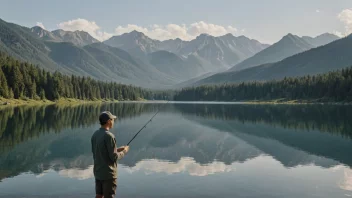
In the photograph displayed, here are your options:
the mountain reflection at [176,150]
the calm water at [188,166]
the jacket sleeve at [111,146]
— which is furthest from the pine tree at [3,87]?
the jacket sleeve at [111,146]

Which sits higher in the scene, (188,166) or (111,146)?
(111,146)

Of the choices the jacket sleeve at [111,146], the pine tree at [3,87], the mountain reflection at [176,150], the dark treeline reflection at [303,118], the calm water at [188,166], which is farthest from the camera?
the pine tree at [3,87]

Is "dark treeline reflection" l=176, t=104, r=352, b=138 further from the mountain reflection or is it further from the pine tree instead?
the pine tree

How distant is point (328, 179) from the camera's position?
945 inches

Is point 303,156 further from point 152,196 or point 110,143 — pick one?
point 110,143

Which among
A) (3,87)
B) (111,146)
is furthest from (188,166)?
(3,87)

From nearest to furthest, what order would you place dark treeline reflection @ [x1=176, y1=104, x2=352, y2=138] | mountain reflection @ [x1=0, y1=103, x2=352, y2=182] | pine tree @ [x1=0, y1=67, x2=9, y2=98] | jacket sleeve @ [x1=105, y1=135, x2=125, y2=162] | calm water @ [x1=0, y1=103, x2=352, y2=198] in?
jacket sleeve @ [x1=105, y1=135, x2=125, y2=162] < calm water @ [x1=0, y1=103, x2=352, y2=198] < mountain reflection @ [x1=0, y1=103, x2=352, y2=182] < dark treeline reflection @ [x1=176, y1=104, x2=352, y2=138] < pine tree @ [x1=0, y1=67, x2=9, y2=98]

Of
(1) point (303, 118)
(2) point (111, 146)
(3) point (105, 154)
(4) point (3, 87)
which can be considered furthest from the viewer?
(4) point (3, 87)

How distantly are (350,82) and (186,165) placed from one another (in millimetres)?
141390

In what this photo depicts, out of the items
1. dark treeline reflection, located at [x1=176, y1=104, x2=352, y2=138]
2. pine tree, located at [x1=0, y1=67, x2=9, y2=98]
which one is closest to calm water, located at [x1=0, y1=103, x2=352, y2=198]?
dark treeline reflection, located at [x1=176, y1=104, x2=352, y2=138]

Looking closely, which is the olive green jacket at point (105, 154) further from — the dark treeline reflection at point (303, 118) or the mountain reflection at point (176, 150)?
the dark treeline reflection at point (303, 118)

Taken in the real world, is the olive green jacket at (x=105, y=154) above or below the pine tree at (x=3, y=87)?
below

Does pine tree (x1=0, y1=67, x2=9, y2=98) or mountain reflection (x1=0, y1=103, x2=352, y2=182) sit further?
pine tree (x1=0, y1=67, x2=9, y2=98)

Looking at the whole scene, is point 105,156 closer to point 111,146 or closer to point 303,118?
point 111,146
